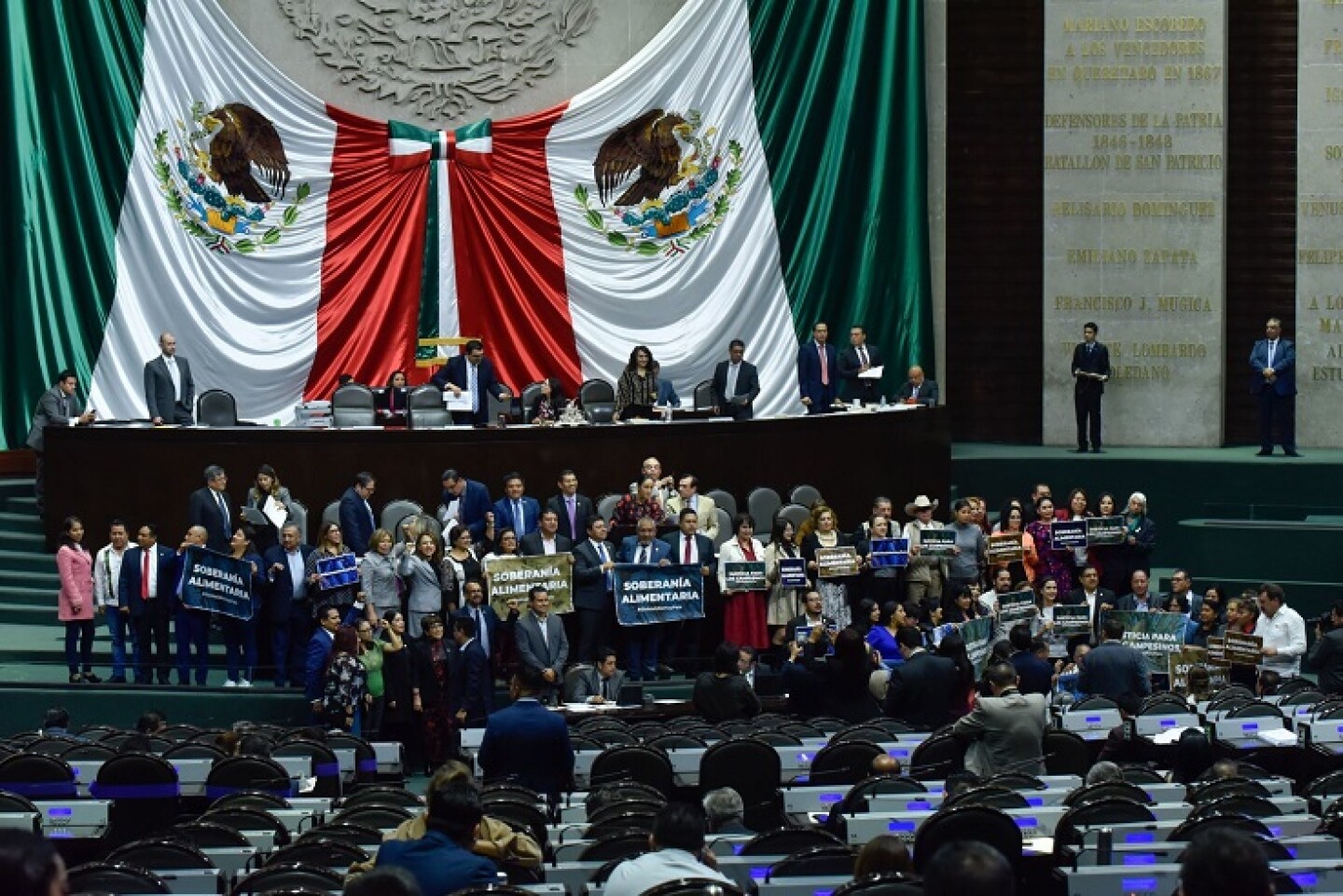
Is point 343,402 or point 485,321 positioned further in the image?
point 485,321

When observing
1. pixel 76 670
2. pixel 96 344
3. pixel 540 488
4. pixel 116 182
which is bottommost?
pixel 76 670

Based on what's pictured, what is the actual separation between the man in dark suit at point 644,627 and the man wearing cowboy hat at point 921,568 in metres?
2.30

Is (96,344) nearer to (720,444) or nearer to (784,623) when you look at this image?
(720,444)

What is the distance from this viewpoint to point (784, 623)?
1970 cm

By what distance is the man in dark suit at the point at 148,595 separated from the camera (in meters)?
19.1

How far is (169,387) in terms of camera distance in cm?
2344

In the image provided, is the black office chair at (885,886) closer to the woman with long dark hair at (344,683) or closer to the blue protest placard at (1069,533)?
the woman with long dark hair at (344,683)

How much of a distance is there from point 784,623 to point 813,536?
0.96 metres

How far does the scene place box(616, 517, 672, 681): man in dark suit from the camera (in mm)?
19406

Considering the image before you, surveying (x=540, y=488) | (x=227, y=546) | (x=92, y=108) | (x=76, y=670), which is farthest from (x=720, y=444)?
(x=92, y=108)

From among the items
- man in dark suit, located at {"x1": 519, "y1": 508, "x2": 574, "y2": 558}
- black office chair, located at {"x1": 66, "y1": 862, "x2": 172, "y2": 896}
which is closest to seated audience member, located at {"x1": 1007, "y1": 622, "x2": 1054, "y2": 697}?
man in dark suit, located at {"x1": 519, "y1": 508, "x2": 574, "y2": 558}

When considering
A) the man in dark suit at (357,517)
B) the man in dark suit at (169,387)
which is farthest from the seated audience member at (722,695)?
the man in dark suit at (169,387)

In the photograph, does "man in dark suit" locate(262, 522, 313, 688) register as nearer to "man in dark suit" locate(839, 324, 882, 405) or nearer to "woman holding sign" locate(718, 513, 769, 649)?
"woman holding sign" locate(718, 513, 769, 649)

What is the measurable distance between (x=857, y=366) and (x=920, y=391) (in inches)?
32.5
